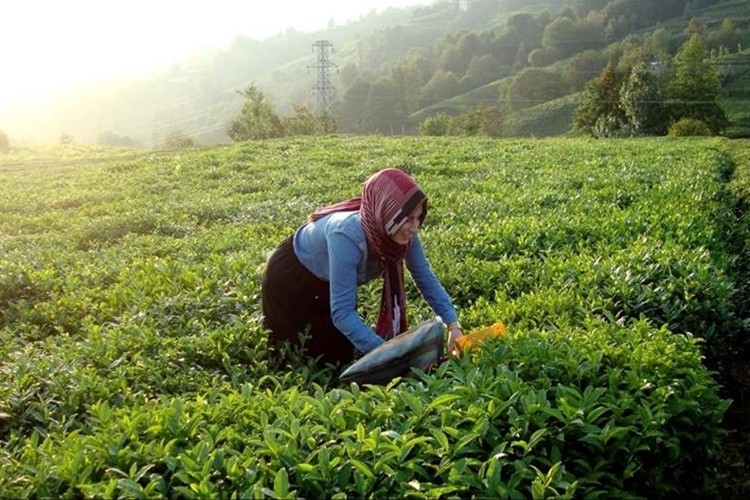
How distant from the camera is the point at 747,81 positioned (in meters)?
57.4

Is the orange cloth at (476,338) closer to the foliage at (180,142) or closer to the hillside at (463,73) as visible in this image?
the foliage at (180,142)

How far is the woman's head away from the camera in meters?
3.80

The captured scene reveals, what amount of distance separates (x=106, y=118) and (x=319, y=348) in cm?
19339

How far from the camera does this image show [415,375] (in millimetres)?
3633

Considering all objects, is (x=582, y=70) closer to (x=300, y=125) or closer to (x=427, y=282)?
(x=300, y=125)

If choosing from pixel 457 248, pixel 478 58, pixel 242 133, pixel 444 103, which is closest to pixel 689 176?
pixel 457 248

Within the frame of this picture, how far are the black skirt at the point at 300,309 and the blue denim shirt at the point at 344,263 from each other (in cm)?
9

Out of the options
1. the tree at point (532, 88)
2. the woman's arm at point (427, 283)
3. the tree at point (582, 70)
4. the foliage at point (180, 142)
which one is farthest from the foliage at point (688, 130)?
the tree at point (582, 70)

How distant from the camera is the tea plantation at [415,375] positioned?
106 inches

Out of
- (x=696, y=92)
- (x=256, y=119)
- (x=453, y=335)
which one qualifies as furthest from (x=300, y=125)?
(x=453, y=335)

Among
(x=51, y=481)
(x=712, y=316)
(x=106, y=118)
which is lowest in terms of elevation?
(x=106, y=118)

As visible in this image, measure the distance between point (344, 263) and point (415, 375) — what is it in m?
0.76

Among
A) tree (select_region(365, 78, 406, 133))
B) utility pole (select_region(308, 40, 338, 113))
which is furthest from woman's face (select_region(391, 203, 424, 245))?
tree (select_region(365, 78, 406, 133))

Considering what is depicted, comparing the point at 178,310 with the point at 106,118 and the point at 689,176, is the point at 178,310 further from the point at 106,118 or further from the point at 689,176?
the point at 106,118
